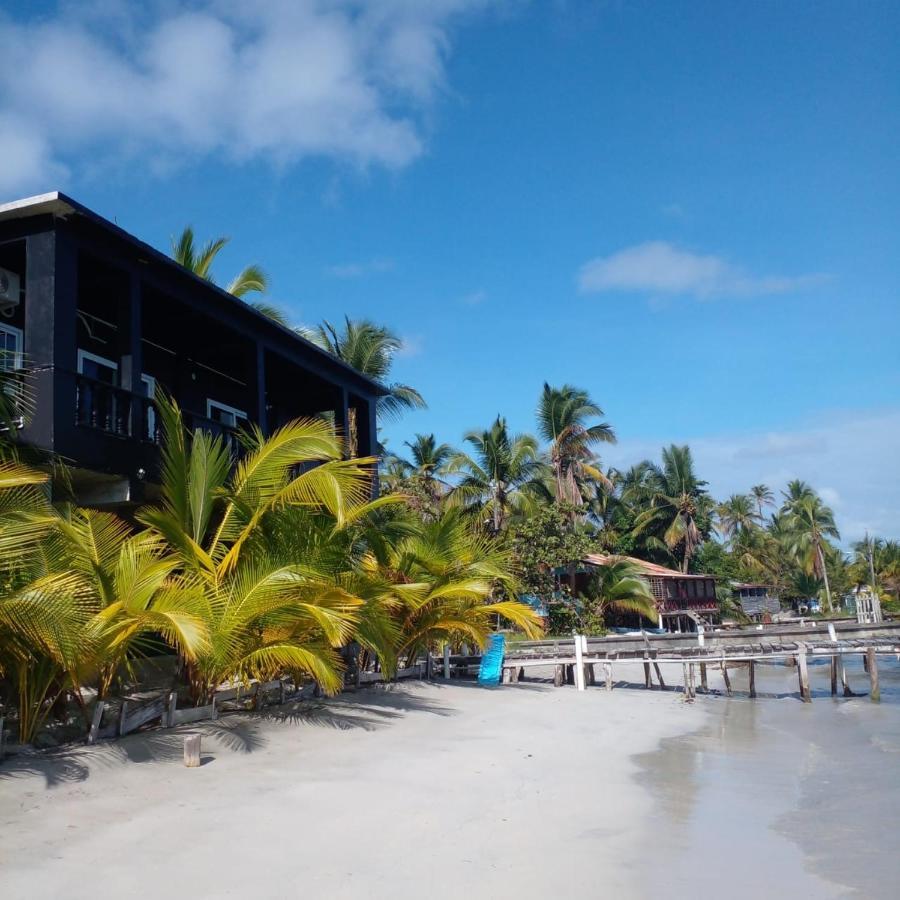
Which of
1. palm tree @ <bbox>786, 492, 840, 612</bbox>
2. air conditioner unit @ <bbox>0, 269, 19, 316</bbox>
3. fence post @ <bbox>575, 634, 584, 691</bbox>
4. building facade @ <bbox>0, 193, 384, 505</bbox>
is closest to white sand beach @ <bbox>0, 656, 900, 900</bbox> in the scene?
building facade @ <bbox>0, 193, 384, 505</bbox>

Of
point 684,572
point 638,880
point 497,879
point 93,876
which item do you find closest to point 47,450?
point 93,876

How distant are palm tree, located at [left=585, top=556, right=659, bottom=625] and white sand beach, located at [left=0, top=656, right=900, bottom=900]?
79.6 ft

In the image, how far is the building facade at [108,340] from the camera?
10.9 meters

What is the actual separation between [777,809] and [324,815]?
499 centimetres

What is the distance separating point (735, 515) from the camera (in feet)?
232

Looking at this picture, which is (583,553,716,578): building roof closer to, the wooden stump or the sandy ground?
the sandy ground

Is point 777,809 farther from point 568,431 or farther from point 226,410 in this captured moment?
point 568,431

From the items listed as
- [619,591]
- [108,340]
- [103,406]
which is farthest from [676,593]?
[103,406]

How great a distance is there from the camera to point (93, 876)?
580 cm

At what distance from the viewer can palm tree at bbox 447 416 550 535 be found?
121 feet

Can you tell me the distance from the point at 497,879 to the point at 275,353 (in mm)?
11714

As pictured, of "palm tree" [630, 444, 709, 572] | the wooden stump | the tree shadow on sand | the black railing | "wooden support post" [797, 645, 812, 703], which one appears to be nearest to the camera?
the tree shadow on sand

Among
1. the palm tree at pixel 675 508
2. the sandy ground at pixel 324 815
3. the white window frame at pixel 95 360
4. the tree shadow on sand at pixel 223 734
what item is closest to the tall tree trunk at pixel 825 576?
the palm tree at pixel 675 508

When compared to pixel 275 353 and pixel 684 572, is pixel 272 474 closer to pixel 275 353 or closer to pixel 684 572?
pixel 275 353
